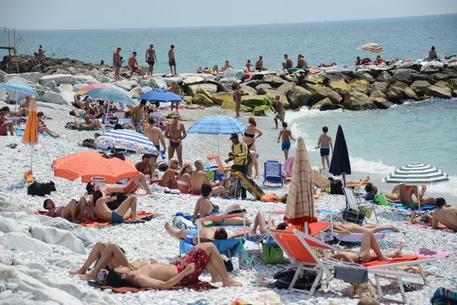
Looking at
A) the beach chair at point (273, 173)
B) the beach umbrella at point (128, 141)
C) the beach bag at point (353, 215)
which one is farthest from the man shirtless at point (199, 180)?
the beach bag at point (353, 215)

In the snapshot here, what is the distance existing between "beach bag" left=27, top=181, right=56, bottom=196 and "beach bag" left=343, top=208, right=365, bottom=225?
16.0 ft

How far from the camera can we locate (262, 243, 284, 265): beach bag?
965cm

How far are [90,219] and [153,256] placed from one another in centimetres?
181

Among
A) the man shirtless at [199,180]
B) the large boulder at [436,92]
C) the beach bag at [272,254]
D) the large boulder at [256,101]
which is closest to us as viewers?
the beach bag at [272,254]

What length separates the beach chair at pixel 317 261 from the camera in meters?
8.52

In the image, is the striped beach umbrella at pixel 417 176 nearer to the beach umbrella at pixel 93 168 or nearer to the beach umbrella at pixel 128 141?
the beach umbrella at pixel 128 141

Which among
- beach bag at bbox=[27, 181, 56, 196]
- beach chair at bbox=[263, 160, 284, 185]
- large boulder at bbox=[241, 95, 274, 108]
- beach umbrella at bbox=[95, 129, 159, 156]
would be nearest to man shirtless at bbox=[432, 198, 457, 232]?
beach chair at bbox=[263, 160, 284, 185]

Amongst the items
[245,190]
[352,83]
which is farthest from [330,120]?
[245,190]

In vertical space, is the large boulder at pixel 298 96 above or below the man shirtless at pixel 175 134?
below

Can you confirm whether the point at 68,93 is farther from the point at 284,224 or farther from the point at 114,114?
the point at 284,224

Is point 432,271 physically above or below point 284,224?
below

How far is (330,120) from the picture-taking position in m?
30.0

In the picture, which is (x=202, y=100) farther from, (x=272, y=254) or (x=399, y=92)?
(x=272, y=254)

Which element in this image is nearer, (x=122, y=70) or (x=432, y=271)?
(x=432, y=271)
